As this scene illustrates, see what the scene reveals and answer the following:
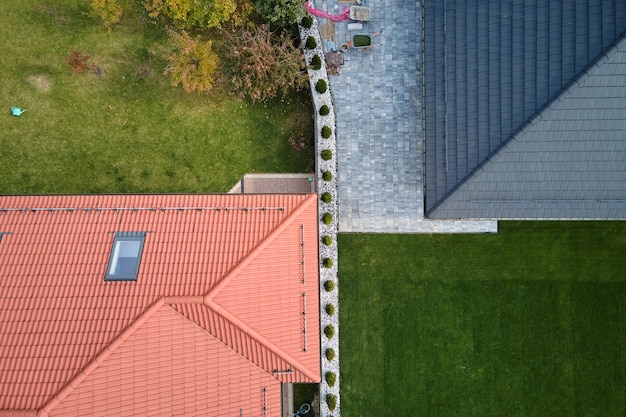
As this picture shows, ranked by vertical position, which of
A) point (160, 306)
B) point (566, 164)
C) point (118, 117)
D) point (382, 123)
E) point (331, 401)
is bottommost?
point (331, 401)

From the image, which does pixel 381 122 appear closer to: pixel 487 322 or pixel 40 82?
pixel 487 322

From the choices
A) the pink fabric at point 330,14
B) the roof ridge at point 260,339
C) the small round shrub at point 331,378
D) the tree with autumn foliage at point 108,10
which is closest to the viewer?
the roof ridge at point 260,339

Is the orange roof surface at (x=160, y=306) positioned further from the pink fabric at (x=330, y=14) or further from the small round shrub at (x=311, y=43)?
the pink fabric at (x=330, y=14)

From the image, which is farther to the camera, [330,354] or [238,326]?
[330,354]

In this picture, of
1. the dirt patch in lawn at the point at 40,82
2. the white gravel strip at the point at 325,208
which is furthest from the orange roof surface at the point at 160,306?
the dirt patch in lawn at the point at 40,82

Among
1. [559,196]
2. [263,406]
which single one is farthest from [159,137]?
[559,196]

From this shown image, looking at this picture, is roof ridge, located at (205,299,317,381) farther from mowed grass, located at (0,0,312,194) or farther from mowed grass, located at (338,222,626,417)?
mowed grass, located at (0,0,312,194)

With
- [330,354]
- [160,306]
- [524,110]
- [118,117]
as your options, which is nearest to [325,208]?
[330,354]

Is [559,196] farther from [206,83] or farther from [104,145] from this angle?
[104,145]
